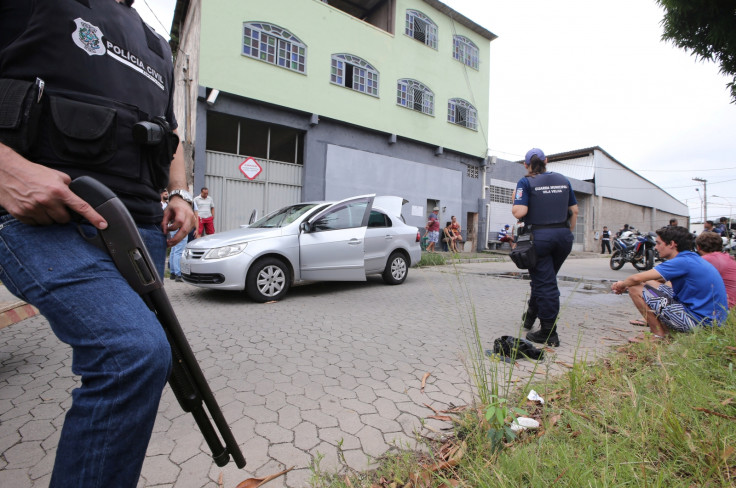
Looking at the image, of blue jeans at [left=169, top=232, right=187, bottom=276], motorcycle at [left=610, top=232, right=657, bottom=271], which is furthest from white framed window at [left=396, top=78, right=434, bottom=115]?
blue jeans at [left=169, top=232, right=187, bottom=276]

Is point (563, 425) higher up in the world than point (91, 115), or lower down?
lower down

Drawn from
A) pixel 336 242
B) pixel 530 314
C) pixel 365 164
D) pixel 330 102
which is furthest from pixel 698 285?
pixel 330 102

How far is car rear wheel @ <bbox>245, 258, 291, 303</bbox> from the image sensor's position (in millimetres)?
5430

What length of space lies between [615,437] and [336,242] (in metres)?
4.92

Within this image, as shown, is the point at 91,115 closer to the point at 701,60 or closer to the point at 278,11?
the point at 701,60

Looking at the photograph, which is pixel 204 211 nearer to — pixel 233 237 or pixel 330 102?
pixel 233 237

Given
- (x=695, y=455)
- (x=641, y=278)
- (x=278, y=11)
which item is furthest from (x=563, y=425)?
(x=278, y=11)

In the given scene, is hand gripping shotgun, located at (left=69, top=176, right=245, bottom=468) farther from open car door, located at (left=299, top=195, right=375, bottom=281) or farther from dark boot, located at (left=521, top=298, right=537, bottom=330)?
open car door, located at (left=299, top=195, right=375, bottom=281)

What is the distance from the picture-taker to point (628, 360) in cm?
291

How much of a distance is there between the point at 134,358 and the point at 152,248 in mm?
613

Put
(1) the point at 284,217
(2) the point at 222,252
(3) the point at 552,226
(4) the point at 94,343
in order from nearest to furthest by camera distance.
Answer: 1. (4) the point at 94,343
2. (3) the point at 552,226
3. (2) the point at 222,252
4. (1) the point at 284,217

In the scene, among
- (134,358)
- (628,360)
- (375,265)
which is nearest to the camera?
(134,358)

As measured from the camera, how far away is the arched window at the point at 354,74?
14.3 metres

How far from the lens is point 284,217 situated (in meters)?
6.53
